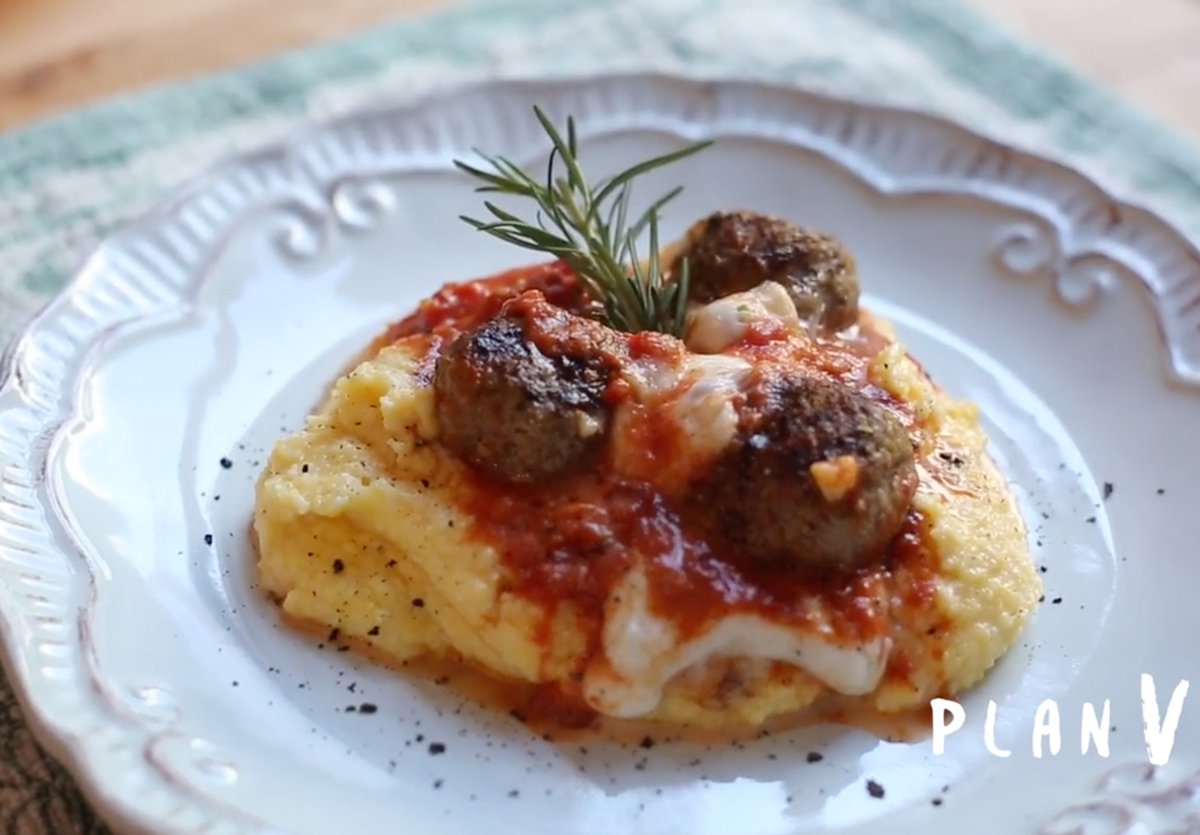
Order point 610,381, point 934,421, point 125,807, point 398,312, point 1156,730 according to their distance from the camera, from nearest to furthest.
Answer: point 125,807, point 1156,730, point 610,381, point 934,421, point 398,312

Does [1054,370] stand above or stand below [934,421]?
above

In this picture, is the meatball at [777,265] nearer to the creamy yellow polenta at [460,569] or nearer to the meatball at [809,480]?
the creamy yellow polenta at [460,569]

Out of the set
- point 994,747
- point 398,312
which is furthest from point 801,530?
point 398,312

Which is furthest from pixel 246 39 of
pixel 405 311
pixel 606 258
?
pixel 606 258

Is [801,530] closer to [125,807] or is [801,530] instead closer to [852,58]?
[125,807]

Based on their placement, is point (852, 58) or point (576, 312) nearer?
point (576, 312)

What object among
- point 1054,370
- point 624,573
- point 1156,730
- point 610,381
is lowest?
point 1156,730

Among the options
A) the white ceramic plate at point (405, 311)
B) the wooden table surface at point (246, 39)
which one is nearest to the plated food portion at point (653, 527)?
the white ceramic plate at point (405, 311)
